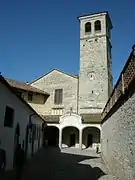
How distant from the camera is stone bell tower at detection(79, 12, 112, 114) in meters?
31.1

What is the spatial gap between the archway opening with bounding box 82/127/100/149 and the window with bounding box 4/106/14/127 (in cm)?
1952

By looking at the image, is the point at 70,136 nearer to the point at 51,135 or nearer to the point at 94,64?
the point at 51,135

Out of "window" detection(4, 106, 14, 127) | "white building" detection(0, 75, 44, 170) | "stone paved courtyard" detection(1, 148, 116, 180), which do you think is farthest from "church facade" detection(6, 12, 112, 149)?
"window" detection(4, 106, 14, 127)

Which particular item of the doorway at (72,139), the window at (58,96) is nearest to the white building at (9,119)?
the doorway at (72,139)

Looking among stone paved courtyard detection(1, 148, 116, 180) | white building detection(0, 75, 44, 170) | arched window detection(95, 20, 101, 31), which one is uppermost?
arched window detection(95, 20, 101, 31)

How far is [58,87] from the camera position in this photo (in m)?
35.0

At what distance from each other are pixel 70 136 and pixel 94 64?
11.2 m

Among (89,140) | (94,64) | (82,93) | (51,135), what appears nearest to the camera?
(89,140)

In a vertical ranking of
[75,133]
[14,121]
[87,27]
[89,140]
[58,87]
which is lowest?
[89,140]

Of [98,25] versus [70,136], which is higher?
[98,25]

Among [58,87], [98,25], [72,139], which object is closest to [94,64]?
[58,87]

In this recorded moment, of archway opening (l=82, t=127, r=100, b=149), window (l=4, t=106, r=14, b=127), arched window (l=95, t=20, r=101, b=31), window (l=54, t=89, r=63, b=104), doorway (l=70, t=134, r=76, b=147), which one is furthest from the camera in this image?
arched window (l=95, t=20, r=101, b=31)

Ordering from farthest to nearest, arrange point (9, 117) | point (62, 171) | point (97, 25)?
point (97, 25), point (62, 171), point (9, 117)

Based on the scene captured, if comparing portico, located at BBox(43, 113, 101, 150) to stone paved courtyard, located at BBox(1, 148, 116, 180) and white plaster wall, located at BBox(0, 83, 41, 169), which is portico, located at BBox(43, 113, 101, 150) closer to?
stone paved courtyard, located at BBox(1, 148, 116, 180)
